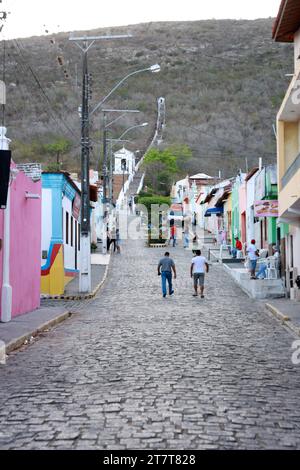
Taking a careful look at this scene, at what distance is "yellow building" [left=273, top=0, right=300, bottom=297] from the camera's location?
2016 centimetres

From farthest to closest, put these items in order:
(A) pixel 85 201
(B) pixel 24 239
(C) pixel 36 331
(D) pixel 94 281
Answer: (D) pixel 94 281
(A) pixel 85 201
(B) pixel 24 239
(C) pixel 36 331

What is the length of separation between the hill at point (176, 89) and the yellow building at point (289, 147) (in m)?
32.0

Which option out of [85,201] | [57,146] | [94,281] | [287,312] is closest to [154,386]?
[287,312]

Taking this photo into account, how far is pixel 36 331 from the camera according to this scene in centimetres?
1386

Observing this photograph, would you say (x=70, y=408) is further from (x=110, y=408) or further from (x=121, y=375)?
(x=121, y=375)

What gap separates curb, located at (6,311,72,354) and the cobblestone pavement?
257 mm

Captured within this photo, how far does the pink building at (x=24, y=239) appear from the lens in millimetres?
15828

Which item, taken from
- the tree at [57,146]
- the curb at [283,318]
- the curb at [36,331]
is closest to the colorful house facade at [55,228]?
the curb at [36,331]

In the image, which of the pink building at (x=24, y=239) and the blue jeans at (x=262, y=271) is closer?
the pink building at (x=24, y=239)

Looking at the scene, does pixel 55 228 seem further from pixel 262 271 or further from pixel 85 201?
pixel 262 271

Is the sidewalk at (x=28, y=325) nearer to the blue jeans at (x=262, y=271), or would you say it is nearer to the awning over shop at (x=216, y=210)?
the blue jeans at (x=262, y=271)

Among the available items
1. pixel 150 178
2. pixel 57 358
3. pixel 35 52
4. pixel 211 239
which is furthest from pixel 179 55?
pixel 57 358

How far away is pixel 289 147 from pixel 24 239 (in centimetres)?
981

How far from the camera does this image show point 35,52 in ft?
445
